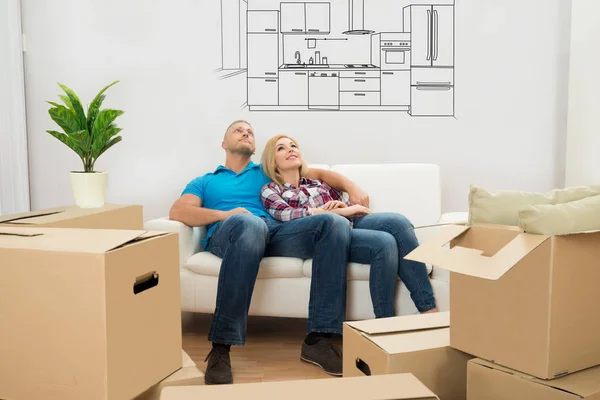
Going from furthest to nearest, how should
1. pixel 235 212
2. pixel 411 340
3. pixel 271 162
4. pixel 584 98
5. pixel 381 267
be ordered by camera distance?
pixel 584 98 → pixel 271 162 → pixel 235 212 → pixel 381 267 → pixel 411 340

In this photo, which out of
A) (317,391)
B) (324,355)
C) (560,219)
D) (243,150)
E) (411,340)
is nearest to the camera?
(317,391)

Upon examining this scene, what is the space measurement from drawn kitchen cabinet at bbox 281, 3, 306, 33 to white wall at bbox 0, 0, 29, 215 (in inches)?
56.0

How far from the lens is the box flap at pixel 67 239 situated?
1.20 m

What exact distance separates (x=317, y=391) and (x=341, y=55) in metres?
2.57

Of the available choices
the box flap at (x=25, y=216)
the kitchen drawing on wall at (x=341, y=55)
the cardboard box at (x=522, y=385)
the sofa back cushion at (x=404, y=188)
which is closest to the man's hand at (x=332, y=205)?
the sofa back cushion at (x=404, y=188)

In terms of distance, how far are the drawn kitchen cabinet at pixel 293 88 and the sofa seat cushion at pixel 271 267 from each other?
1082 mm

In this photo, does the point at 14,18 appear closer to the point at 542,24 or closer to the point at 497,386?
the point at 542,24

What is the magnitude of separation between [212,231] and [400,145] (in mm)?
1204

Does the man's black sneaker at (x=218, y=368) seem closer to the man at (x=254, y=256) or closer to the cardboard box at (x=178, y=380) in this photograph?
the man at (x=254, y=256)

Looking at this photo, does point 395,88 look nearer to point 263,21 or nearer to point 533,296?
point 263,21

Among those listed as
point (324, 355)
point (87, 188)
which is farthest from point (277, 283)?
point (87, 188)

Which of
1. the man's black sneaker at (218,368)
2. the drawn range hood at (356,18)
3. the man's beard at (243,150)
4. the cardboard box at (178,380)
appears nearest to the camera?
the cardboard box at (178,380)

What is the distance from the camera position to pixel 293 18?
3227 mm

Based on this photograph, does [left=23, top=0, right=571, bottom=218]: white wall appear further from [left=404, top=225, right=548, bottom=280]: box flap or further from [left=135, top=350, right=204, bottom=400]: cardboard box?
[left=404, top=225, right=548, bottom=280]: box flap
